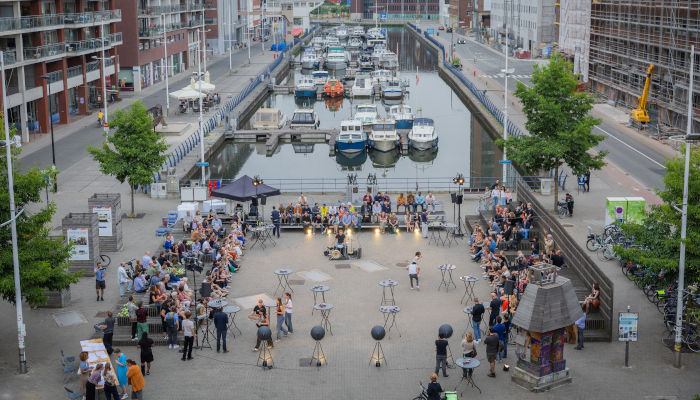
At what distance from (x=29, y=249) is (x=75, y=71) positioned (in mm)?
49328

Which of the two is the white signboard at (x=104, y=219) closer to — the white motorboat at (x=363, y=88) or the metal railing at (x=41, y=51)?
the metal railing at (x=41, y=51)

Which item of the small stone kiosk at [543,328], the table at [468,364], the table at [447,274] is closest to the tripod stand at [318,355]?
the table at [468,364]

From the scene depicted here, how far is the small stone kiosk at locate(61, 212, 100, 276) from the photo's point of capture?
3219 centimetres

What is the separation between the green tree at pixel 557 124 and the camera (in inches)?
1538

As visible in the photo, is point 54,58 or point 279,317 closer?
point 279,317

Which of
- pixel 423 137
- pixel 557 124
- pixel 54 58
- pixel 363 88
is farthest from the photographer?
pixel 363 88

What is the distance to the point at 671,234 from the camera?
1000 inches

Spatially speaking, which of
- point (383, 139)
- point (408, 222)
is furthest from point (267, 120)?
Result: point (408, 222)

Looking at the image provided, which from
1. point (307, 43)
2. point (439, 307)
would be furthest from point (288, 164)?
point (307, 43)

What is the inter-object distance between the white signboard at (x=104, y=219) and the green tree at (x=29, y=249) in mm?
9520

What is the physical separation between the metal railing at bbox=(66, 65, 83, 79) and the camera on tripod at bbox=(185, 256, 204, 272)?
137ft

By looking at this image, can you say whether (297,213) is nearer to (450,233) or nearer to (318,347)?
(450,233)

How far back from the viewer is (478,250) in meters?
34.5

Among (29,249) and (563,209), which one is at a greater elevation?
(29,249)
